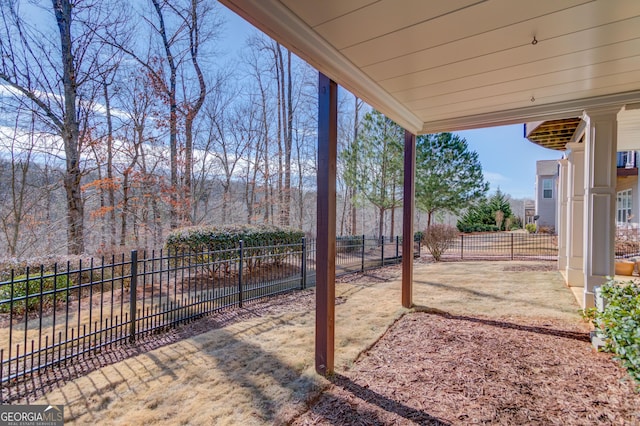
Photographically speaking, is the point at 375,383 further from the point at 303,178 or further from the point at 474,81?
the point at 303,178

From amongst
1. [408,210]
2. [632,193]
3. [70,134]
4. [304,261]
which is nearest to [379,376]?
[408,210]

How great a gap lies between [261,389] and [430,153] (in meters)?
13.4

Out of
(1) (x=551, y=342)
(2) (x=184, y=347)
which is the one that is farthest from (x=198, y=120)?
(1) (x=551, y=342)

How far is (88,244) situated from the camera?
830cm

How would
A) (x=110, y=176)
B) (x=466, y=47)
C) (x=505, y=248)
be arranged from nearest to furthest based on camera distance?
(x=466, y=47) → (x=110, y=176) → (x=505, y=248)

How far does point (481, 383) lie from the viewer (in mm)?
2393

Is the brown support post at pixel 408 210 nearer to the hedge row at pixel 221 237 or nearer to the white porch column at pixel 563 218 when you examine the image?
the hedge row at pixel 221 237

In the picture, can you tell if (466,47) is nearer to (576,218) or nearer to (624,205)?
(576,218)

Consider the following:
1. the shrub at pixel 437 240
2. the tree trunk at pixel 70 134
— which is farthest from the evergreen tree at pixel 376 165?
the tree trunk at pixel 70 134

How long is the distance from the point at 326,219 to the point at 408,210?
208 centimetres

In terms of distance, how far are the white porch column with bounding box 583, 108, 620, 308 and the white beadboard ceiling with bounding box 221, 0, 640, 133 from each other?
0.34 meters

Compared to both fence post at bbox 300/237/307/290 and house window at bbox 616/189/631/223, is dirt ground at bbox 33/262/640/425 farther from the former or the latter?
house window at bbox 616/189/631/223

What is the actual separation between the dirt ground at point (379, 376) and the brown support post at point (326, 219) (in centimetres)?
31

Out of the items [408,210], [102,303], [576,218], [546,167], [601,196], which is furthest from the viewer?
[546,167]
